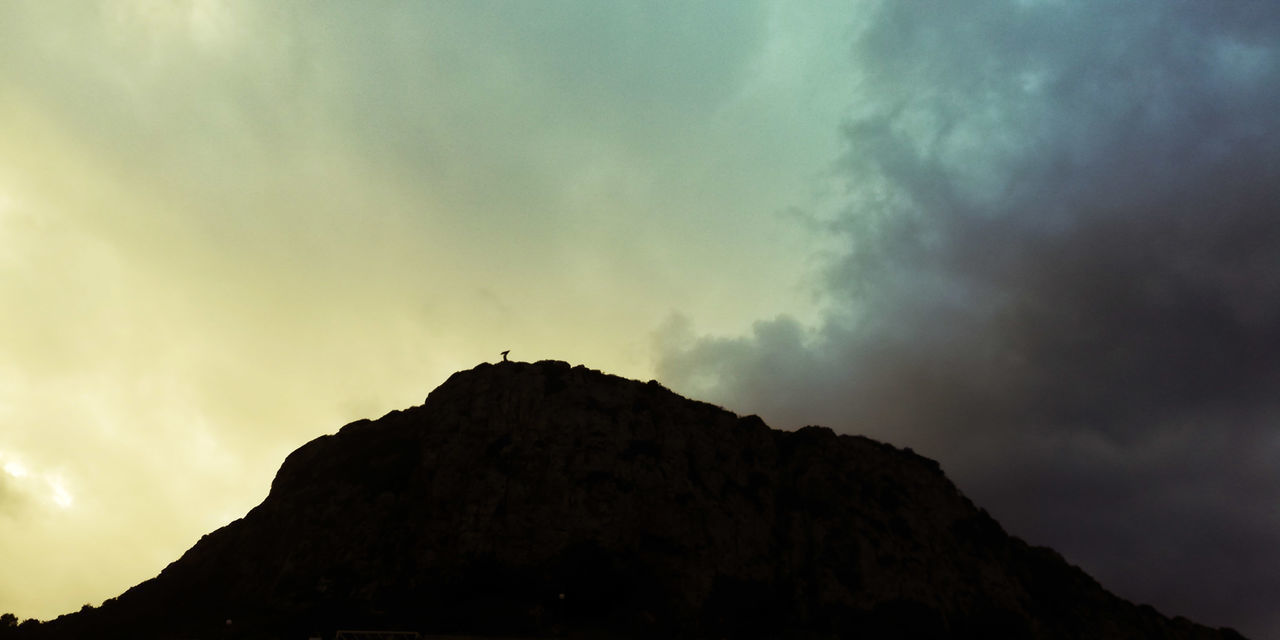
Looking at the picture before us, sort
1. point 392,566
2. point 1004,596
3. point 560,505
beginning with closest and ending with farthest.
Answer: point 392,566 → point 560,505 → point 1004,596

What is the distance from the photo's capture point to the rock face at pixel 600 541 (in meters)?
95.6

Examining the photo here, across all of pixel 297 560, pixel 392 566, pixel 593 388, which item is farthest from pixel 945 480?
pixel 297 560

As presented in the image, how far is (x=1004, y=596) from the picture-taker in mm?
117938

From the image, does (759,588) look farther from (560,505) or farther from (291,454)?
(291,454)

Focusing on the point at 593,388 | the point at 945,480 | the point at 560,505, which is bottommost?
the point at 560,505

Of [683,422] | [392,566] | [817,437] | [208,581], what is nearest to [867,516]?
[817,437]

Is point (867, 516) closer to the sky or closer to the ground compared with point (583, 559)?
closer to the sky

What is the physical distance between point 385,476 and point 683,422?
145 ft

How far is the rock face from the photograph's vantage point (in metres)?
95.6

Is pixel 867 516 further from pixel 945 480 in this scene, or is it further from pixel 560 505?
pixel 560 505

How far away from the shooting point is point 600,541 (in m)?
102

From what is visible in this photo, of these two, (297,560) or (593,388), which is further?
(593,388)

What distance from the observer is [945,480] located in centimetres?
13375

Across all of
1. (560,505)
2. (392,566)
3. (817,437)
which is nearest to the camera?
(392,566)
